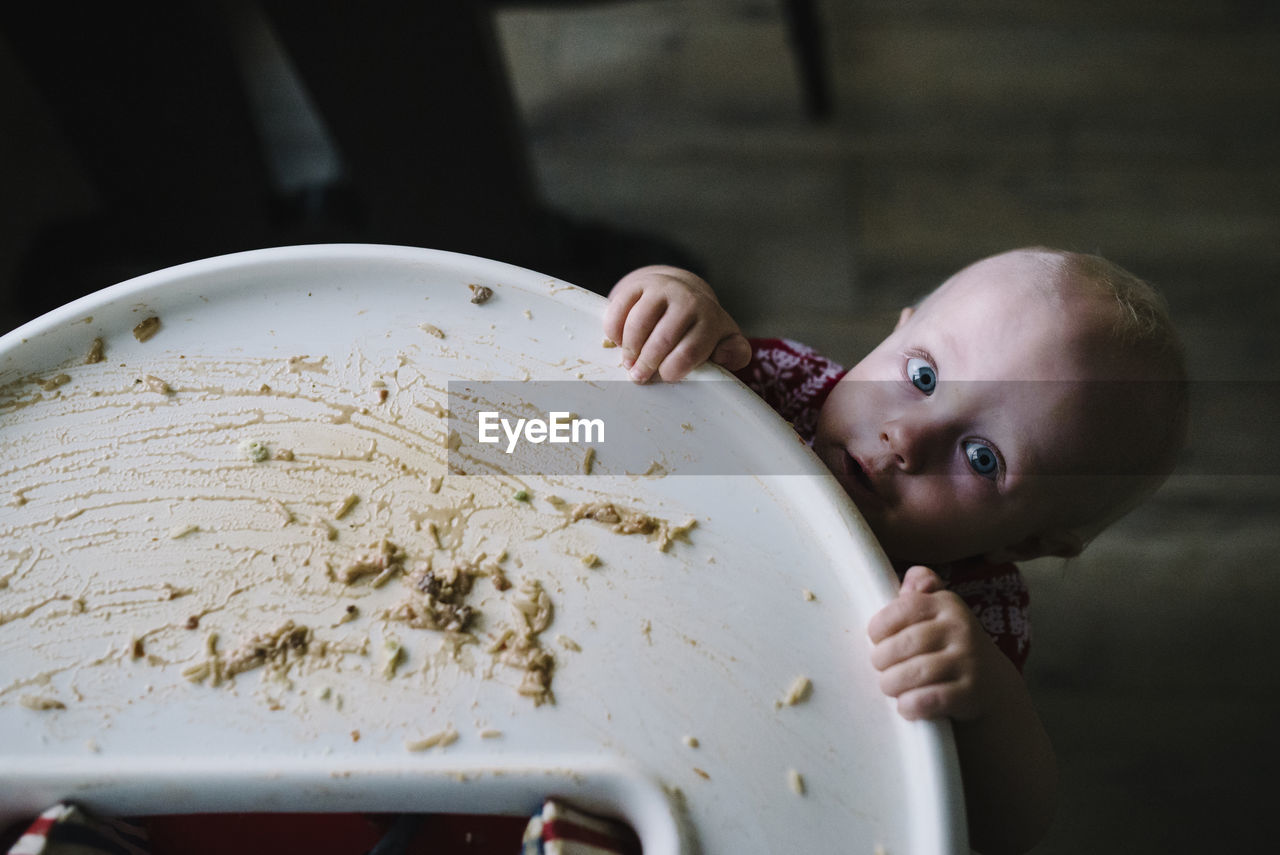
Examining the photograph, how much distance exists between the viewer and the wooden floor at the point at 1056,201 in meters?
1.17

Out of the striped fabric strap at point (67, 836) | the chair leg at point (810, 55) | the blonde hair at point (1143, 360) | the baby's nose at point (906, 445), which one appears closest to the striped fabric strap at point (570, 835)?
the striped fabric strap at point (67, 836)

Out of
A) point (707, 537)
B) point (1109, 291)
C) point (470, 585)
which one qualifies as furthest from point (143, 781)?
point (1109, 291)

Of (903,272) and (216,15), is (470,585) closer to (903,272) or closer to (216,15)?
(216,15)

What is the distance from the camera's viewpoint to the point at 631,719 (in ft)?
1.61

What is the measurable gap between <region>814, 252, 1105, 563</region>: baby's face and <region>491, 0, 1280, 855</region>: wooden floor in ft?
1.79

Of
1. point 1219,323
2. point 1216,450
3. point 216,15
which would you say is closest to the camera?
point 216,15

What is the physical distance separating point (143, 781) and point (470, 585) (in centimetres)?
18

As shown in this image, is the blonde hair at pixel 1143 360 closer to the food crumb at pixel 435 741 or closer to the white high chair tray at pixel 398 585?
the white high chair tray at pixel 398 585

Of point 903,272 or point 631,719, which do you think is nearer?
point 631,719

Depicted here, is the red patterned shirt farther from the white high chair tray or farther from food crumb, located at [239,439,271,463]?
food crumb, located at [239,439,271,463]

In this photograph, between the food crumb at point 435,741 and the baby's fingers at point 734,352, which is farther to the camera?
the baby's fingers at point 734,352

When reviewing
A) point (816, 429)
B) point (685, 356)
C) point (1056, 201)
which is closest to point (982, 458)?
point (816, 429)

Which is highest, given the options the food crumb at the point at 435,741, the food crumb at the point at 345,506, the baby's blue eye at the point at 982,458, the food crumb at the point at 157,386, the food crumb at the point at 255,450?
the food crumb at the point at 157,386

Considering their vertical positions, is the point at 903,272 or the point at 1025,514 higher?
the point at 903,272
